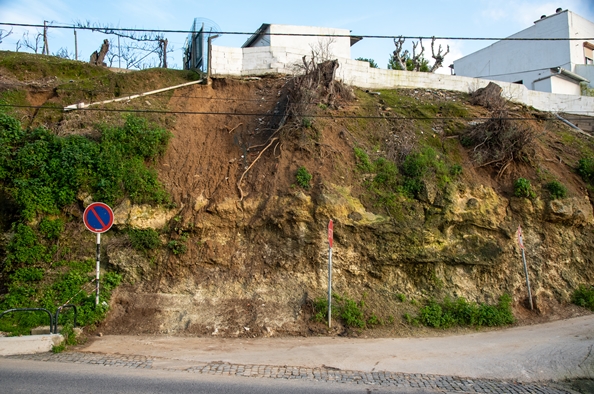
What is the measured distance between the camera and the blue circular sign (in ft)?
31.7

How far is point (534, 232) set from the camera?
508 inches

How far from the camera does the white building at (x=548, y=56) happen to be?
92.4ft

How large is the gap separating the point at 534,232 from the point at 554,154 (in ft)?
14.3

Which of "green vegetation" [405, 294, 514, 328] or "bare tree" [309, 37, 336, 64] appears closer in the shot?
"green vegetation" [405, 294, 514, 328]

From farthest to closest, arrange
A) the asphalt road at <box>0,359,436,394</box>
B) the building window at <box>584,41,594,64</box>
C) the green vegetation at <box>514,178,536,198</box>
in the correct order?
the building window at <box>584,41,594,64</box>
the green vegetation at <box>514,178,536,198</box>
the asphalt road at <box>0,359,436,394</box>

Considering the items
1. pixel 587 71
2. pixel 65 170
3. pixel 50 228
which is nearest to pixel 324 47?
pixel 65 170

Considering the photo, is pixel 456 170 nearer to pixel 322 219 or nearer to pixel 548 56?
pixel 322 219

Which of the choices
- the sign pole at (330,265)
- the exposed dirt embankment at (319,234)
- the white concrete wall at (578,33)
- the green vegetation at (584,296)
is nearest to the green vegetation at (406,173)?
the exposed dirt embankment at (319,234)

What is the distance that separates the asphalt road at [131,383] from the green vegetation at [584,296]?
8024mm

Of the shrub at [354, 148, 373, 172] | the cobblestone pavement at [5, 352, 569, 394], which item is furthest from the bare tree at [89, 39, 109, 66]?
the cobblestone pavement at [5, 352, 569, 394]

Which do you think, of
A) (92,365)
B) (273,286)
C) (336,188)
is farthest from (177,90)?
(92,365)

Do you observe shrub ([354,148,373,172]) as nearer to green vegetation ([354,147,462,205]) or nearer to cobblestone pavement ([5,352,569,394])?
green vegetation ([354,147,462,205])

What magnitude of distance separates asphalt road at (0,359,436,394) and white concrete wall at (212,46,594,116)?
1197 centimetres

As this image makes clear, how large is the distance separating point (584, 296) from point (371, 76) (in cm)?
1086
